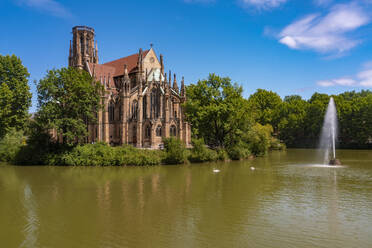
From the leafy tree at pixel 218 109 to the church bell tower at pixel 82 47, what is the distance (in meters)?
32.1

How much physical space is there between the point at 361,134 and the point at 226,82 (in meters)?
45.7

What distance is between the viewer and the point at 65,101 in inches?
1550

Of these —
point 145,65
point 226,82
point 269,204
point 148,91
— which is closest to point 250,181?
point 269,204

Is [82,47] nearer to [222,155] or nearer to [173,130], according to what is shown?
[173,130]

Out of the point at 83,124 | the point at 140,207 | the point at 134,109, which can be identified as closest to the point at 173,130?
the point at 134,109

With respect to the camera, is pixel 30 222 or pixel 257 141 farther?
pixel 257 141

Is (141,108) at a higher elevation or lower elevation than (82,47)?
lower

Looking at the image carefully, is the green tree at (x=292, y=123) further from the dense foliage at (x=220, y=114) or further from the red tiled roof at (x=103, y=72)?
the red tiled roof at (x=103, y=72)

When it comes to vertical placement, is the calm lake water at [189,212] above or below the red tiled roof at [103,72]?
below

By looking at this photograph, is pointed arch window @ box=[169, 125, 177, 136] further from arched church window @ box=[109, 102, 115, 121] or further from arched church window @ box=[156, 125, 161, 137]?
arched church window @ box=[109, 102, 115, 121]

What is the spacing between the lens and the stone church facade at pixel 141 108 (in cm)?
5144

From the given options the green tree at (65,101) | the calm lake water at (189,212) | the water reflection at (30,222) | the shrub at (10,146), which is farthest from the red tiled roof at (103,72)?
the water reflection at (30,222)

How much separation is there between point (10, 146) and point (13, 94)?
304 inches

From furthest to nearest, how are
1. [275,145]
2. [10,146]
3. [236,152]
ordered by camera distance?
[275,145] → [236,152] → [10,146]
